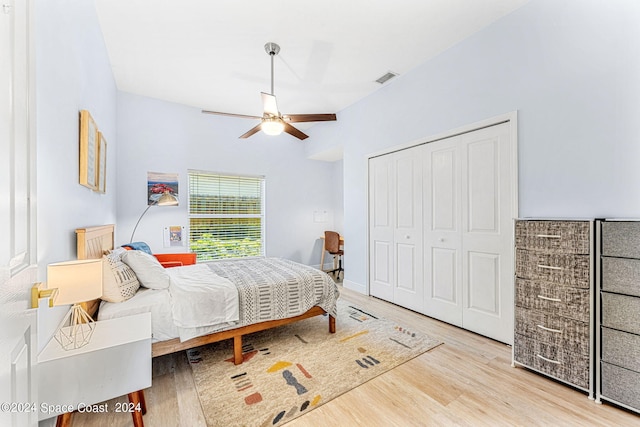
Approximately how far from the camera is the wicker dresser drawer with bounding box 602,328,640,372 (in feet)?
5.32

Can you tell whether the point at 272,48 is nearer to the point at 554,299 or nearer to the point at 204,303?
the point at 204,303

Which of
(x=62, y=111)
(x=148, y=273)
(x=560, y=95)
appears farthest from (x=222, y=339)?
(x=560, y=95)

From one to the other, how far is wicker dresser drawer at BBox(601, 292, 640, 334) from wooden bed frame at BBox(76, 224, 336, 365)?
2.11 m

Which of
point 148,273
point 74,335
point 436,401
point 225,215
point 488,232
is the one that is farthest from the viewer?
point 225,215

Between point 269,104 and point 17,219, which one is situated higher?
point 269,104

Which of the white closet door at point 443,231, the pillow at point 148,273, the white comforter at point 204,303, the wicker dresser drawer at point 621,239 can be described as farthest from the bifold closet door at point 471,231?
the pillow at point 148,273

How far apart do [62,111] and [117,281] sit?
1.17m

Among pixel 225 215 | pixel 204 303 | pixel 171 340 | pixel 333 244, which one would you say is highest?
A: pixel 225 215

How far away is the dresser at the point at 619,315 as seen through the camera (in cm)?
163

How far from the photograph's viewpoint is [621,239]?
5.50 ft

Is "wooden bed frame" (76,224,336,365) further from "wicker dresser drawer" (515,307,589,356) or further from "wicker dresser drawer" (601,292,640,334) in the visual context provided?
"wicker dresser drawer" (601,292,640,334)

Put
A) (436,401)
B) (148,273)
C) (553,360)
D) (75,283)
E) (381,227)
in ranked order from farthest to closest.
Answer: (381,227)
(148,273)
(553,360)
(436,401)
(75,283)

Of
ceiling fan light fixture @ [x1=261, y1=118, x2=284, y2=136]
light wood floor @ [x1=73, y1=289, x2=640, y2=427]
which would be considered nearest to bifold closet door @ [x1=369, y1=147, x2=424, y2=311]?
light wood floor @ [x1=73, y1=289, x2=640, y2=427]

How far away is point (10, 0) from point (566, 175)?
3.07 m
